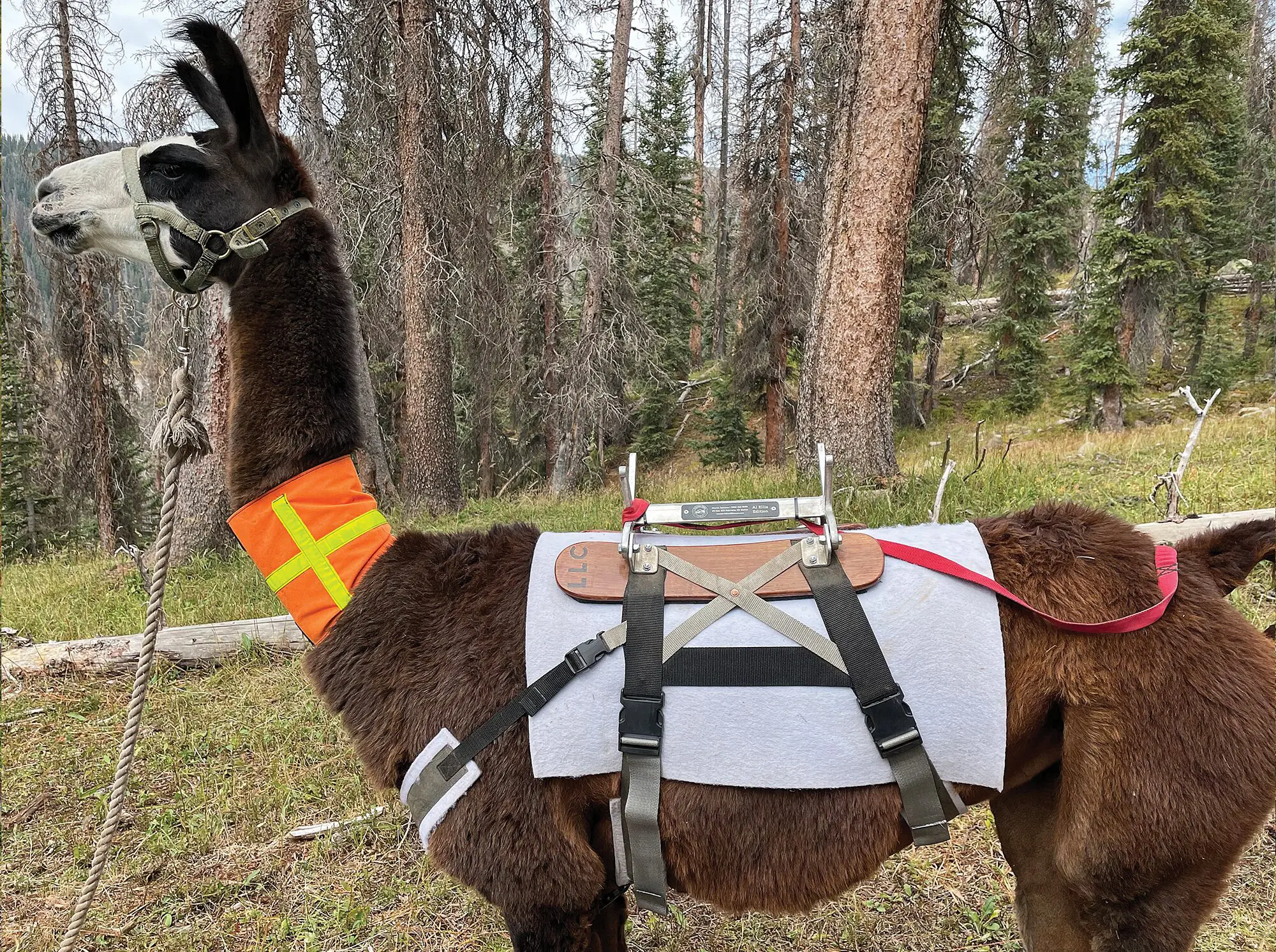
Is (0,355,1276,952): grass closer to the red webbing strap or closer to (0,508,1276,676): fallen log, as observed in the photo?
(0,508,1276,676): fallen log

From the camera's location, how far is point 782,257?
17984mm

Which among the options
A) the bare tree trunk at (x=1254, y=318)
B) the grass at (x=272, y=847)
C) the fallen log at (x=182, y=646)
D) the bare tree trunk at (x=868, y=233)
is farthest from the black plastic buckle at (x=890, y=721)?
the bare tree trunk at (x=1254, y=318)

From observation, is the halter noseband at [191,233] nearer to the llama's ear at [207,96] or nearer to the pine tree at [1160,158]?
the llama's ear at [207,96]

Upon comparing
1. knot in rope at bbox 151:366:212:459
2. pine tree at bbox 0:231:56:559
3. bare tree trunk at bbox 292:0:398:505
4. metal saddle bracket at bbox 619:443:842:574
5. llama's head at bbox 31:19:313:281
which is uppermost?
bare tree trunk at bbox 292:0:398:505

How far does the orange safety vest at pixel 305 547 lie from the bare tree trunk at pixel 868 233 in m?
4.77

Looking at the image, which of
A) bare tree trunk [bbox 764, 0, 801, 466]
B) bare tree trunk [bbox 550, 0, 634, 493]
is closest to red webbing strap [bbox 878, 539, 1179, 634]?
bare tree trunk [bbox 550, 0, 634, 493]

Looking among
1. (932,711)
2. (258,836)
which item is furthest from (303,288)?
(258,836)

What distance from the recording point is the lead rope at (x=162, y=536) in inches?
90.4

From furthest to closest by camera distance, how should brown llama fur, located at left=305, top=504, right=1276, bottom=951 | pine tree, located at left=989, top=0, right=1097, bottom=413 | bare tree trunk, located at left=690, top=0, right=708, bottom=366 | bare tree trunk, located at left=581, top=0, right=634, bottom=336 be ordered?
pine tree, located at left=989, top=0, right=1097, bottom=413 < bare tree trunk, located at left=690, top=0, right=708, bottom=366 < bare tree trunk, located at left=581, top=0, right=634, bottom=336 < brown llama fur, located at left=305, top=504, right=1276, bottom=951

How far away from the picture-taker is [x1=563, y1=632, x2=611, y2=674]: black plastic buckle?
1896 mm

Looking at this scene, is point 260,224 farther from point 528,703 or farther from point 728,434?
point 728,434

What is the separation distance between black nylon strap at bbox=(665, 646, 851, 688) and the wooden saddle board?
0.49 ft

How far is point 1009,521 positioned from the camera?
7.03ft

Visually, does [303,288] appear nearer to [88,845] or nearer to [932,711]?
[932,711]
